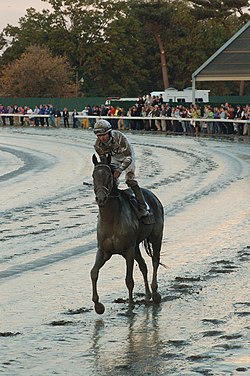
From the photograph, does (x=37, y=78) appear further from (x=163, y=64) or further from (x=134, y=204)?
(x=134, y=204)

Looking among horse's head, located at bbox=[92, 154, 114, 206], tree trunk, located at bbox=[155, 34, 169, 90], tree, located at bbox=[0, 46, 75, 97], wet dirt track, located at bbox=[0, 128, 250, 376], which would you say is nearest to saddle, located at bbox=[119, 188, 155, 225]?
horse's head, located at bbox=[92, 154, 114, 206]

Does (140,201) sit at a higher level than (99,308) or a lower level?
higher

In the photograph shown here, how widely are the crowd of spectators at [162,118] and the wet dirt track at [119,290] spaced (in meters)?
23.1

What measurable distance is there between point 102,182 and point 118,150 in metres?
0.74

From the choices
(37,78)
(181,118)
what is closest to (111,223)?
(181,118)

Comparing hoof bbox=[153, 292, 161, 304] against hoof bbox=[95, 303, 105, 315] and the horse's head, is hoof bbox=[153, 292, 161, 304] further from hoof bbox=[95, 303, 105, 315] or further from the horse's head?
the horse's head

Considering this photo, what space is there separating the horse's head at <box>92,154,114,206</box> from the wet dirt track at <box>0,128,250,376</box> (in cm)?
118

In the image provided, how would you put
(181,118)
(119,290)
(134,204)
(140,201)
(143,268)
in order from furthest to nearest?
(181,118)
(119,290)
(143,268)
(140,201)
(134,204)

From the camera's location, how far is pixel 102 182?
30.5 ft

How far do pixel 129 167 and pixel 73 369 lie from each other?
2830 mm

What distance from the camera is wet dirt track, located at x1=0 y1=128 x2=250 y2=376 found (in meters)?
8.13

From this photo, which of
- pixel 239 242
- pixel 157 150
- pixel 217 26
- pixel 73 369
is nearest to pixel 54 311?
pixel 73 369

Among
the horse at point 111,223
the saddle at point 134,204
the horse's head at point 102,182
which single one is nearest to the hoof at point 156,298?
the horse at point 111,223

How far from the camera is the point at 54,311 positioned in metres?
9.94
